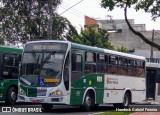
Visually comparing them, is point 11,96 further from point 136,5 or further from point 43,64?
point 136,5

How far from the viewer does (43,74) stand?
18172 mm

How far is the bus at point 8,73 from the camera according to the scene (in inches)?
838

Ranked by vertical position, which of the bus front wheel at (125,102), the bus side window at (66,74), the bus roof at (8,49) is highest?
the bus roof at (8,49)

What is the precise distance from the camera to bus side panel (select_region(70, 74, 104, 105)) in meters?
18.7

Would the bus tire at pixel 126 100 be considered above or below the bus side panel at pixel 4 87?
below

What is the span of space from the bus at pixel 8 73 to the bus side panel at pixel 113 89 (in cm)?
477

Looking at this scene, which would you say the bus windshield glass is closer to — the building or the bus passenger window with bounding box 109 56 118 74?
the bus passenger window with bounding box 109 56 118 74

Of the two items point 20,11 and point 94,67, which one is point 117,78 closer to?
point 94,67

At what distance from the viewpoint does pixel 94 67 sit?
66.5 feet

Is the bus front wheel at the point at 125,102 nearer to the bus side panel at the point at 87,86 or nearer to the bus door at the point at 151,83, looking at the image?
the bus side panel at the point at 87,86

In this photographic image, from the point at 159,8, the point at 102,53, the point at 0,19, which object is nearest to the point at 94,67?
the point at 102,53

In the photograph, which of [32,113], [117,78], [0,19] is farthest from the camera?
[0,19]

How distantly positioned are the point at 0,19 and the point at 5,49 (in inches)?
616

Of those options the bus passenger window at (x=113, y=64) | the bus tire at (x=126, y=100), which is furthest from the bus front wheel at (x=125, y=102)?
the bus passenger window at (x=113, y=64)
